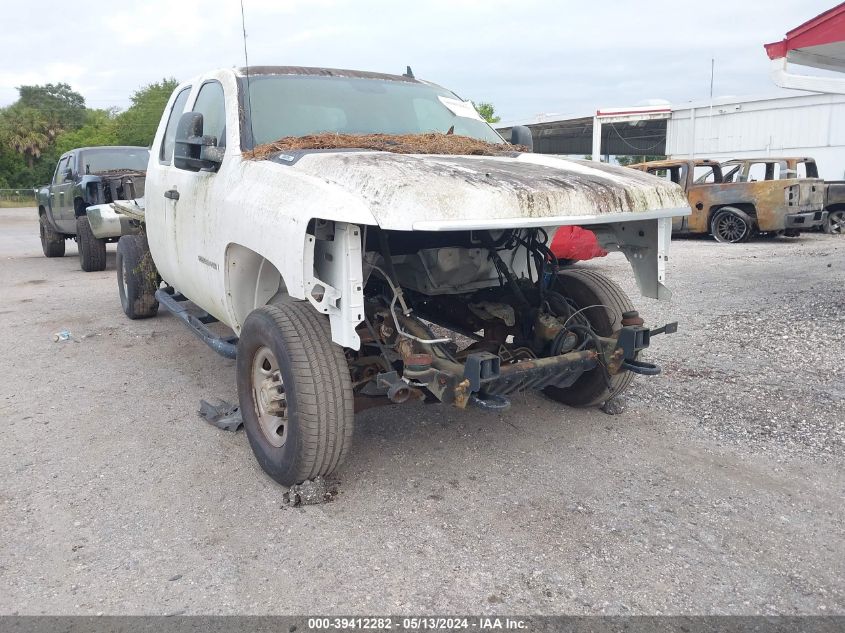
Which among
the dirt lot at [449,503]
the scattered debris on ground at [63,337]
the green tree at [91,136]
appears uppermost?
the green tree at [91,136]

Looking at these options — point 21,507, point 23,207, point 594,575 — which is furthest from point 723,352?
point 23,207

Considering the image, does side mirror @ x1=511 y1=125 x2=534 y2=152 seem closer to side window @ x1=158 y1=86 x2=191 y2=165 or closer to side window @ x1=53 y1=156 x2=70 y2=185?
side window @ x1=158 y1=86 x2=191 y2=165

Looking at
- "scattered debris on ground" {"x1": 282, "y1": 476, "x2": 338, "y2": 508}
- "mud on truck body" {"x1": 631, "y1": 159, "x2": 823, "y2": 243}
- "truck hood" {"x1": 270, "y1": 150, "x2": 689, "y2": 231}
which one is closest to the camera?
"truck hood" {"x1": 270, "y1": 150, "x2": 689, "y2": 231}

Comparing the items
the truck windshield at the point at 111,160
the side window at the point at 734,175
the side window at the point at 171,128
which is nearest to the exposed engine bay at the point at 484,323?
the side window at the point at 171,128

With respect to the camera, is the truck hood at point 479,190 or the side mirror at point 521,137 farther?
the side mirror at point 521,137

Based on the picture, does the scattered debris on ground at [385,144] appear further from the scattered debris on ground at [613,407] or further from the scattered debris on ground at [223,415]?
the scattered debris on ground at [613,407]

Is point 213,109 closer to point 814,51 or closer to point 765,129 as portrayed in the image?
point 814,51

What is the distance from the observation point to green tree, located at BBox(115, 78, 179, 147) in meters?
49.2

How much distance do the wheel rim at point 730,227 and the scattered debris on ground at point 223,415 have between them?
11.8m

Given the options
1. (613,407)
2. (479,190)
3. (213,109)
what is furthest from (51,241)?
(479,190)

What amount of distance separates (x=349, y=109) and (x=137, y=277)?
3449mm

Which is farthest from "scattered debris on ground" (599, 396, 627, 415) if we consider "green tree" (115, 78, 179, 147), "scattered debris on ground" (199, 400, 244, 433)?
"green tree" (115, 78, 179, 147)

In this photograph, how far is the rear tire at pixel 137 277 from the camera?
670 cm

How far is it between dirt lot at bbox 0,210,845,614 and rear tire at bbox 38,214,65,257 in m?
8.41
